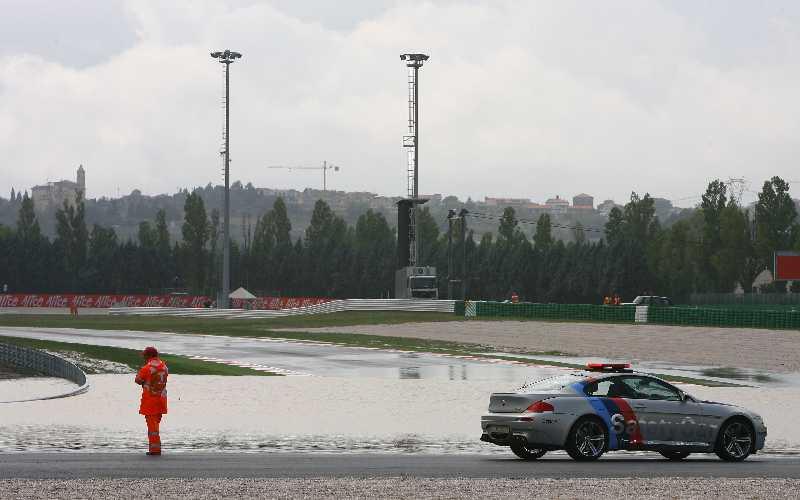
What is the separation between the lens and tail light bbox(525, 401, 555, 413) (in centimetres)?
1923

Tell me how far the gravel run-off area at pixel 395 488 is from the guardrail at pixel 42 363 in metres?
18.9

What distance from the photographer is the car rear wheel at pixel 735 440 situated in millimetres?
20375

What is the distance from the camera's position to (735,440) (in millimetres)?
20516

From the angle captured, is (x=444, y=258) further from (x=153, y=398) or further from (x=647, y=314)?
(x=153, y=398)

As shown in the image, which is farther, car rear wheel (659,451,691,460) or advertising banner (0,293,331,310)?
advertising banner (0,293,331,310)

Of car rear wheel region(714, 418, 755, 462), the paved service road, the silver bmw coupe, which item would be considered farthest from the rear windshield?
car rear wheel region(714, 418, 755, 462)

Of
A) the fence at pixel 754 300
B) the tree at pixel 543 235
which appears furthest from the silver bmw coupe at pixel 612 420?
the tree at pixel 543 235

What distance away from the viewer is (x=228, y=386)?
34.9 metres

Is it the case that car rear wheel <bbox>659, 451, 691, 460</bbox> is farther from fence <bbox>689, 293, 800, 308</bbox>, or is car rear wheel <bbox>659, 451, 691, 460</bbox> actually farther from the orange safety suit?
fence <bbox>689, 293, 800, 308</bbox>

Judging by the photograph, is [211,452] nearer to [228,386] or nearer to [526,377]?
[228,386]

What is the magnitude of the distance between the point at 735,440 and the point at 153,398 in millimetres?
9204

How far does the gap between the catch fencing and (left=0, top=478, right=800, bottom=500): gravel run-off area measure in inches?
2129

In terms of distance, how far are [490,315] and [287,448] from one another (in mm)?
66681

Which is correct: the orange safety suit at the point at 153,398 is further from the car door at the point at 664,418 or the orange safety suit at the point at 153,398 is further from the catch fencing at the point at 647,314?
the catch fencing at the point at 647,314
